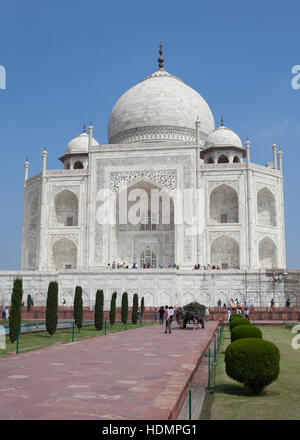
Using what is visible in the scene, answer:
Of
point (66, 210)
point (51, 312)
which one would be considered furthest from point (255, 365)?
point (66, 210)

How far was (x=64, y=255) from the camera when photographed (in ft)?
87.9

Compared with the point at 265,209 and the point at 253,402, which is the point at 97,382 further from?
the point at 265,209

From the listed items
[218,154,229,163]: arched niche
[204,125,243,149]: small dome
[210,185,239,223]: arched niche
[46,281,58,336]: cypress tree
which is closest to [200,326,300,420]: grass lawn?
[46,281,58,336]: cypress tree

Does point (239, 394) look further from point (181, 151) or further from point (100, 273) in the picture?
point (181, 151)

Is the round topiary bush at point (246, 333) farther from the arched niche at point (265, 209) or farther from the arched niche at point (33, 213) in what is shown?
the arched niche at point (33, 213)

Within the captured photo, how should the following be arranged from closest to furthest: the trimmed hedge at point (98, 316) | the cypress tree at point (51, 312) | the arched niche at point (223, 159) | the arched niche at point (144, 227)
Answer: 1. the cypress tree at point (51, 312)
2. the trimmed hedge at point (98, 316)
3. the arched niche at point (144, 227)
4. the arched niche at point (223, 159)

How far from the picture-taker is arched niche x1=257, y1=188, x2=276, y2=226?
2656cm

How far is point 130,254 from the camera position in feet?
87.4

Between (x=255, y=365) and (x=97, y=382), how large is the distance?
1.67 m

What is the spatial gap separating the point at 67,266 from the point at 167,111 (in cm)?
1158

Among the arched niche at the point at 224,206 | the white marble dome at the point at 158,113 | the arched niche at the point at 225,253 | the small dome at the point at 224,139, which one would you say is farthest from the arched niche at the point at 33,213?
the small dome at the point at 224,139

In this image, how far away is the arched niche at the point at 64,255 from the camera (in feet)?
87.2

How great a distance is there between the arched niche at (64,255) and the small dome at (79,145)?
20.2 ft

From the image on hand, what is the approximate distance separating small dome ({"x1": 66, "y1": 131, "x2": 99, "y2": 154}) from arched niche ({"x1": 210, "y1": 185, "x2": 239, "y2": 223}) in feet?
27.1
